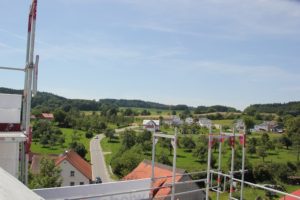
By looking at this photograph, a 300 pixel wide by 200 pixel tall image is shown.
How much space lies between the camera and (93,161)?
4653 centimetres

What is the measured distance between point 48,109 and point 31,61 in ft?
270

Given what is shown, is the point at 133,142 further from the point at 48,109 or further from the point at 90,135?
the point at 48,109

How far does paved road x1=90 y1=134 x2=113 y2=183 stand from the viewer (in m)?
37.2

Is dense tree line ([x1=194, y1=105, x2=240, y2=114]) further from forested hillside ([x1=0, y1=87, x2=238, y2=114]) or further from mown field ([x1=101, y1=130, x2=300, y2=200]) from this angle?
mown field ([x1=101, y1=130, x2=300, y2=200])

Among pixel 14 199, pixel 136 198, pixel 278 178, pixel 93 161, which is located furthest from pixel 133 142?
pixel 14 199

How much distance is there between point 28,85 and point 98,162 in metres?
42.3

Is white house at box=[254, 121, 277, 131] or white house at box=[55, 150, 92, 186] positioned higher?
white house at box=[254, 121, 277, 131]

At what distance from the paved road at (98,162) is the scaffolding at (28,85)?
2923 cm

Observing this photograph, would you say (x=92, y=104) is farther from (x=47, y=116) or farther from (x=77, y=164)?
(x=77, y=164)

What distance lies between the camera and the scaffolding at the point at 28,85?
15.3 feet

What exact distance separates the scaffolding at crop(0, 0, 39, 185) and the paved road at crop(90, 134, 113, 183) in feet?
95.9

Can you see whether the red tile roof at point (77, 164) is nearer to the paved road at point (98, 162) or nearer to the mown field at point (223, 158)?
the paved road at point (98, 162)

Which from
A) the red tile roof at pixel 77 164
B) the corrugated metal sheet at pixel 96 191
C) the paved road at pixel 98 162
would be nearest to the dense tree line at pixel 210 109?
the paved road at pixel 98 162

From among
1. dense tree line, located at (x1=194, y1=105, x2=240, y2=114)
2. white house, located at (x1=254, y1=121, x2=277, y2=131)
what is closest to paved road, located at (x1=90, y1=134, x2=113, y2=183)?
dense tree line, located at (x1=194, y1=105, x2=240, y2=114)
